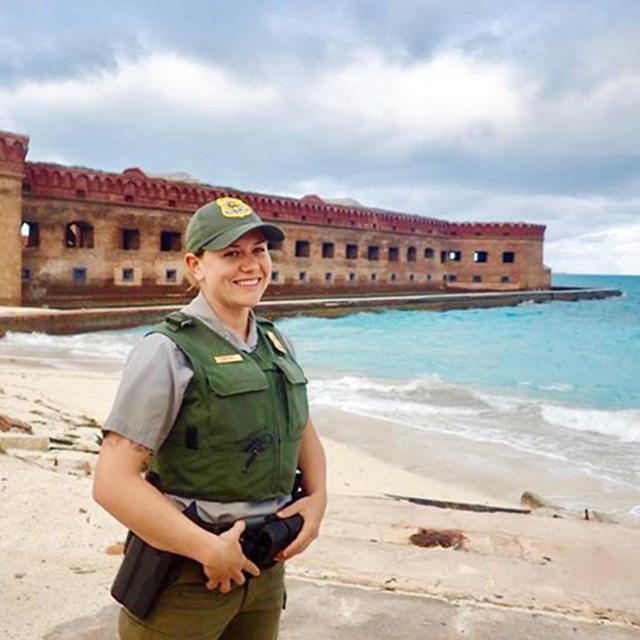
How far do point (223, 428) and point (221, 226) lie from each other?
1.55 ft

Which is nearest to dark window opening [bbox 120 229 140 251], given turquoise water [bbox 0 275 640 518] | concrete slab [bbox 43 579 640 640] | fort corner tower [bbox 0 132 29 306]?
fort corner tower [bbox 0 132 29 306]

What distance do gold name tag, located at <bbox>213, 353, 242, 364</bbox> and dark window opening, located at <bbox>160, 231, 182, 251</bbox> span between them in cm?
2496

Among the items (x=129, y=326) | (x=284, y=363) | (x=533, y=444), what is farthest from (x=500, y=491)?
(x=129, y=326)

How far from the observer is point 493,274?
128ft

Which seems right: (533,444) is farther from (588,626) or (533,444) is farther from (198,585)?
(198,585)

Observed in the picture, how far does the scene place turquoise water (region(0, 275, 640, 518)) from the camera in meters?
7.71

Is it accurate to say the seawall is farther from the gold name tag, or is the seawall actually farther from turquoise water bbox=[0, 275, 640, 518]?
the gold name tag

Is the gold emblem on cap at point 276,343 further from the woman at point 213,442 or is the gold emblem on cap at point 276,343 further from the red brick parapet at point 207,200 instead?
the red brick parapet at point 207,200

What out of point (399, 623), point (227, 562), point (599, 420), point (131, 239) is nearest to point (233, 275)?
point (227, 562)

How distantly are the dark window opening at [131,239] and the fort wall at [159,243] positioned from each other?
0.17 feet

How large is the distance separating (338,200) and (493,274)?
42.1 feet

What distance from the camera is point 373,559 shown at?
3096mm

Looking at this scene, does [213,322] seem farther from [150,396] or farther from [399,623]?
[399,623]

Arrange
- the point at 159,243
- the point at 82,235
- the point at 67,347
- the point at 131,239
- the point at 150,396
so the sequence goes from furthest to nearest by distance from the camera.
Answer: the point at 159,243 → the point at 131,239 → the point at 82,235 → the point at 67,347 → the point at 150,396
